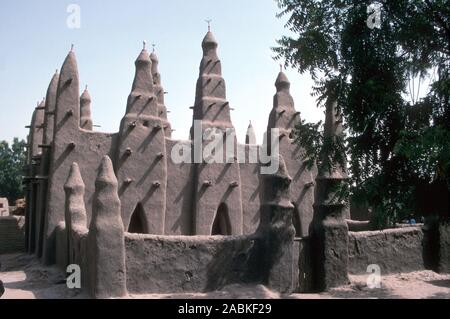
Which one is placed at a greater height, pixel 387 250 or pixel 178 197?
pixel 178 197

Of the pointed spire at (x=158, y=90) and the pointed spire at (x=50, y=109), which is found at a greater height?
the pointed spire at (x=158, y=90)

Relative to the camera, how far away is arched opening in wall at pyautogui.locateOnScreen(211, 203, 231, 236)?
818 inches

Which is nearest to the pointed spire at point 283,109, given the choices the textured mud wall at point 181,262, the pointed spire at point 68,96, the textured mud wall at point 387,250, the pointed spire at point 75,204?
the textured mud wall at point 387,250

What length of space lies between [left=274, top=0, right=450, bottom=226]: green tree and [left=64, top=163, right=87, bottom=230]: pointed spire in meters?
7.44

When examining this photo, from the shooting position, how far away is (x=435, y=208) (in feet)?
35.9

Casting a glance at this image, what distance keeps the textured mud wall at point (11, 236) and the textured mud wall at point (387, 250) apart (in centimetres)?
1640

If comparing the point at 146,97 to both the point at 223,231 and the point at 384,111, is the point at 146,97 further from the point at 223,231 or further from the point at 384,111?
the point at 384,111

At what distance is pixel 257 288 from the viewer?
12195 millimetres

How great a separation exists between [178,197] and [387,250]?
8.94 metres

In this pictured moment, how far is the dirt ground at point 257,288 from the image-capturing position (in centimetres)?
1194

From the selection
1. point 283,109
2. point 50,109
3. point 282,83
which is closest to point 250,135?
point 282,83

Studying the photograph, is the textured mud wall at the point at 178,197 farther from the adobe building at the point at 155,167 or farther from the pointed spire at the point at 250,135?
the pointed spire at the point at 250,135

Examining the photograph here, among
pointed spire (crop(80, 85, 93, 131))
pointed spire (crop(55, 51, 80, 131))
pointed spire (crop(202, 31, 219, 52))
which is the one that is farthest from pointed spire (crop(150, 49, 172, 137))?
pointed spire (crop(55, 51, 80, 131))

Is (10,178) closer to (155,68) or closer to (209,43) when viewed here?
(155,68)
